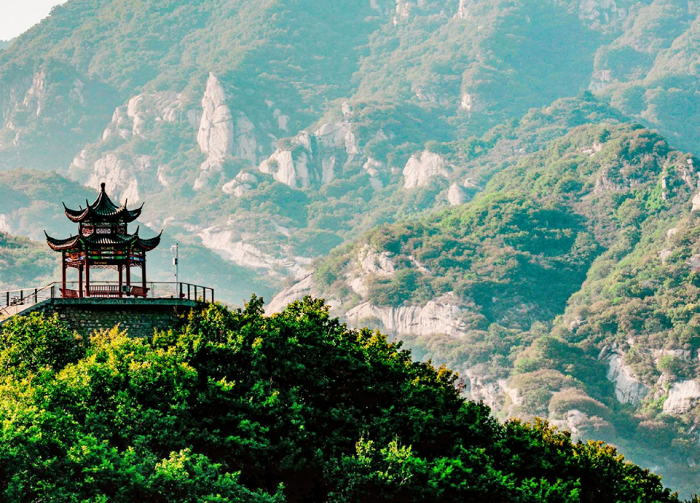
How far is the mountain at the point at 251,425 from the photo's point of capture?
51.6 m

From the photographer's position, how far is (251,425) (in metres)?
58.1

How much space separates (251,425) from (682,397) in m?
147

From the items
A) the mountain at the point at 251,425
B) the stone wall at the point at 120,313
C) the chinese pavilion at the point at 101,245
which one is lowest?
the mountain at the point at 251,425

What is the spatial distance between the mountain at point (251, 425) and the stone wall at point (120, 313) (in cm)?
113

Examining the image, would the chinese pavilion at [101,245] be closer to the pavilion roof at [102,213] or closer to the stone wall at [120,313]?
the pavilion roof at [102,213]

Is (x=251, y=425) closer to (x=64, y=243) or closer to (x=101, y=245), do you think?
(x=101, y=245)

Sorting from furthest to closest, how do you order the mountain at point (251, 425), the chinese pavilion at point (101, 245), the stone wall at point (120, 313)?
1. the chinese pavilion at point (101, 245)
2. the stone wall at point (120, 313)
3. the mountain at point (251, 425)

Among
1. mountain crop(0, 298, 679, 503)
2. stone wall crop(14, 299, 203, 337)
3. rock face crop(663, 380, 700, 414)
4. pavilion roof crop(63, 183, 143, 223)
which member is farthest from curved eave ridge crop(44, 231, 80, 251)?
rock face crop(663, 380, 700, 414)

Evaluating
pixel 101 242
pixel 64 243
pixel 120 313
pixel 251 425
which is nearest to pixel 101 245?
pixel 101 242

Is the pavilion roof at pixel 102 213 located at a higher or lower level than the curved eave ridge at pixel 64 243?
higher

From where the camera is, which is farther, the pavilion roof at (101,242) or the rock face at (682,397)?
the rock face at (682,397)

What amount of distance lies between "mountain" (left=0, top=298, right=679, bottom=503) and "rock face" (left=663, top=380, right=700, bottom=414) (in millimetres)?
124977

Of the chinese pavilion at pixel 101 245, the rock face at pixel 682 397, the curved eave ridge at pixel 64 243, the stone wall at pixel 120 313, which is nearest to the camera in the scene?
the stone wall at pixel 120 313

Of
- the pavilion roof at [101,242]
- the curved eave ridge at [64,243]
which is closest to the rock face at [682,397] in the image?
the pavilion roof at [101,242]
